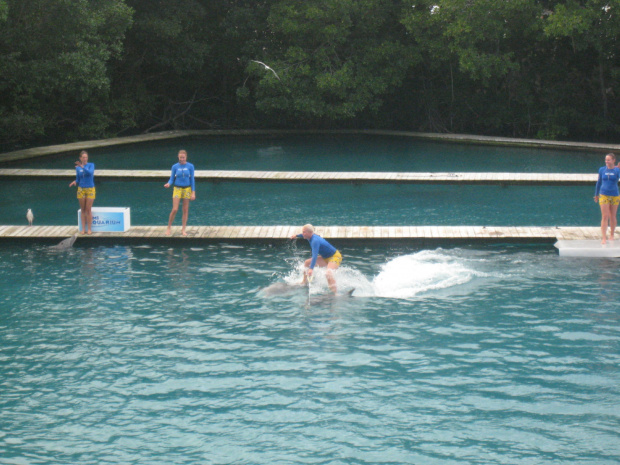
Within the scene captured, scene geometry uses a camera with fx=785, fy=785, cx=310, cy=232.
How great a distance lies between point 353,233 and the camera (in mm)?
14039

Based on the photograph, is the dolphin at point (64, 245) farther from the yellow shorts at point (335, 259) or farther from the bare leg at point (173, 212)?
the yellow shorts at point (335, 259)

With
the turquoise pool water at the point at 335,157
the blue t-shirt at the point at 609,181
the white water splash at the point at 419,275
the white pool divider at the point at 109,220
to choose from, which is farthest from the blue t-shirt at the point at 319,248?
the turquoise pool water at the point at 335,157

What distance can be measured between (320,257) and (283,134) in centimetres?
2566

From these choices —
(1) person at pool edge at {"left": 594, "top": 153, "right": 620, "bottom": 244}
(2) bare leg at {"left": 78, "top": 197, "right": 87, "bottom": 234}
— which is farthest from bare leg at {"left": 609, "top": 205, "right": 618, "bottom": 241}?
(2) bare leg at {"left": 78, "top": 197, "right": 87, "bottom": 234}

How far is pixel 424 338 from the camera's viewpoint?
370 inches

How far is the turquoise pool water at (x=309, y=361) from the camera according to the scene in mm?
6902

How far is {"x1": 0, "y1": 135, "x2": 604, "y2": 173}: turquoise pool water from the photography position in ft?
82.6

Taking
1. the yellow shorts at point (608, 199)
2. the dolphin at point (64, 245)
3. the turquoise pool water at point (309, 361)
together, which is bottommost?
the turquoise pool water at point (309, 361)

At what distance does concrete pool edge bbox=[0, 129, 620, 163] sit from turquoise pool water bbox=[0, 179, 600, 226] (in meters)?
5.45

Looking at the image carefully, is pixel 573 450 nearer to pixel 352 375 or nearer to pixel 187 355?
pixel 352 375

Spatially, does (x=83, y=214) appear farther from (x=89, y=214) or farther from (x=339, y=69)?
(x=339, y=69)

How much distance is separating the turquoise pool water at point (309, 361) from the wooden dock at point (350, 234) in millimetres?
758

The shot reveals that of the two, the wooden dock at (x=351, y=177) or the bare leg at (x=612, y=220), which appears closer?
the bare leg at (x=612, y=220)

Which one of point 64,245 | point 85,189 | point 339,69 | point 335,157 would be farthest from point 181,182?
point 339,69
